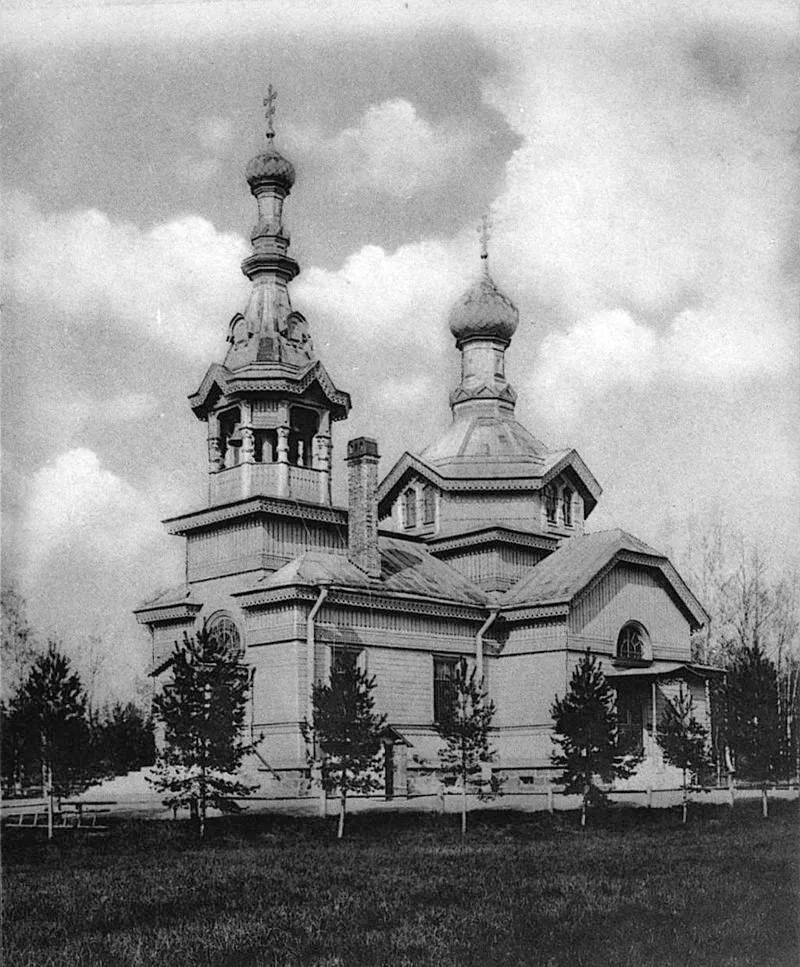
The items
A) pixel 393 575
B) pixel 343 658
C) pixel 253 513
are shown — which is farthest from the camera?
pixel 393 575

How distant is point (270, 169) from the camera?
2295 centimetres

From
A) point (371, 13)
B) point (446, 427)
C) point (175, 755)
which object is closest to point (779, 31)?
point (371, 13)

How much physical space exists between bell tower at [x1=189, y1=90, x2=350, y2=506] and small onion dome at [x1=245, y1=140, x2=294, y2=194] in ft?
9.30

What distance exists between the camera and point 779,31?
14.1 meters

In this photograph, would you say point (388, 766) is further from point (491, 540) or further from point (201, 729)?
point (491, 540)

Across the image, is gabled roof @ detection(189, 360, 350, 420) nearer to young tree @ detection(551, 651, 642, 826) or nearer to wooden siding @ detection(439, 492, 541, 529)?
wooden siding @ detection(439, 492, 541, 529)

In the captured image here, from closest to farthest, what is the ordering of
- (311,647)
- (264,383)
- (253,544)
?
(311,647)
(253,544)
(264,383)

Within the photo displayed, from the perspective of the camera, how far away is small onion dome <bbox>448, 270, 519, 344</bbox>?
40344 millimetres

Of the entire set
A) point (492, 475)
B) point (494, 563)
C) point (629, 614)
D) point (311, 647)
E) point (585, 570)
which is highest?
point (492, 475)

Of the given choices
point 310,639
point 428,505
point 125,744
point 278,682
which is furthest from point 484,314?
point 125,744

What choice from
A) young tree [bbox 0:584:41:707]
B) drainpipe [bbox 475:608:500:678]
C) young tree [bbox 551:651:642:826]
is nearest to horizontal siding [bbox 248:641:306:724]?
young tree [bbox 0:584:41:707]

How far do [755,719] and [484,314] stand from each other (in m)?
16.7

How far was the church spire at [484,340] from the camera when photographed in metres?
40.4

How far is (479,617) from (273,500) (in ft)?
20.9
